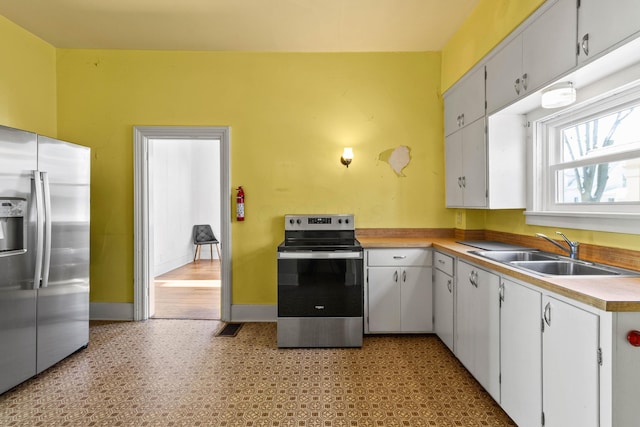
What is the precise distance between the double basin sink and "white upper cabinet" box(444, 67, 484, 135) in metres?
1.11

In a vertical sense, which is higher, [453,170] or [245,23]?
[245,23]

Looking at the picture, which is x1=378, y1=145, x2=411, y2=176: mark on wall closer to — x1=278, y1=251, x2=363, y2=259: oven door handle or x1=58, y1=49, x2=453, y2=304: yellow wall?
x1=58, y1=49, x2=453, y2=304: yellow wall

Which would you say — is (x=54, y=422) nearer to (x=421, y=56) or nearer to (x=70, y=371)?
(x=70, y=371)

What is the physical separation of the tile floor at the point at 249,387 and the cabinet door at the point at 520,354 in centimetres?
22

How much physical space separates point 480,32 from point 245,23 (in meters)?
1.94

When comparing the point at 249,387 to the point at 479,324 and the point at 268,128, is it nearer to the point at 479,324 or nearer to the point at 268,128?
the point at 479,324

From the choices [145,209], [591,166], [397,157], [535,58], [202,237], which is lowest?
[202,237]

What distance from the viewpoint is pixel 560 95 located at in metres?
1.79

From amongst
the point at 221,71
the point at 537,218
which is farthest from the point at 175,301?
the point at 537,218

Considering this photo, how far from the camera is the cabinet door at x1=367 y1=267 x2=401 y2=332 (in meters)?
2.96

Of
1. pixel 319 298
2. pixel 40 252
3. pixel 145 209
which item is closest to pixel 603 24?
pixel 319 298

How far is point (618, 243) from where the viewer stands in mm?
1786

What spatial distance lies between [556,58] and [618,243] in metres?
1.05

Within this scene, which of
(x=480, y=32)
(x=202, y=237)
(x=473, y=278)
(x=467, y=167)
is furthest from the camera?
(x=202, y=237)
